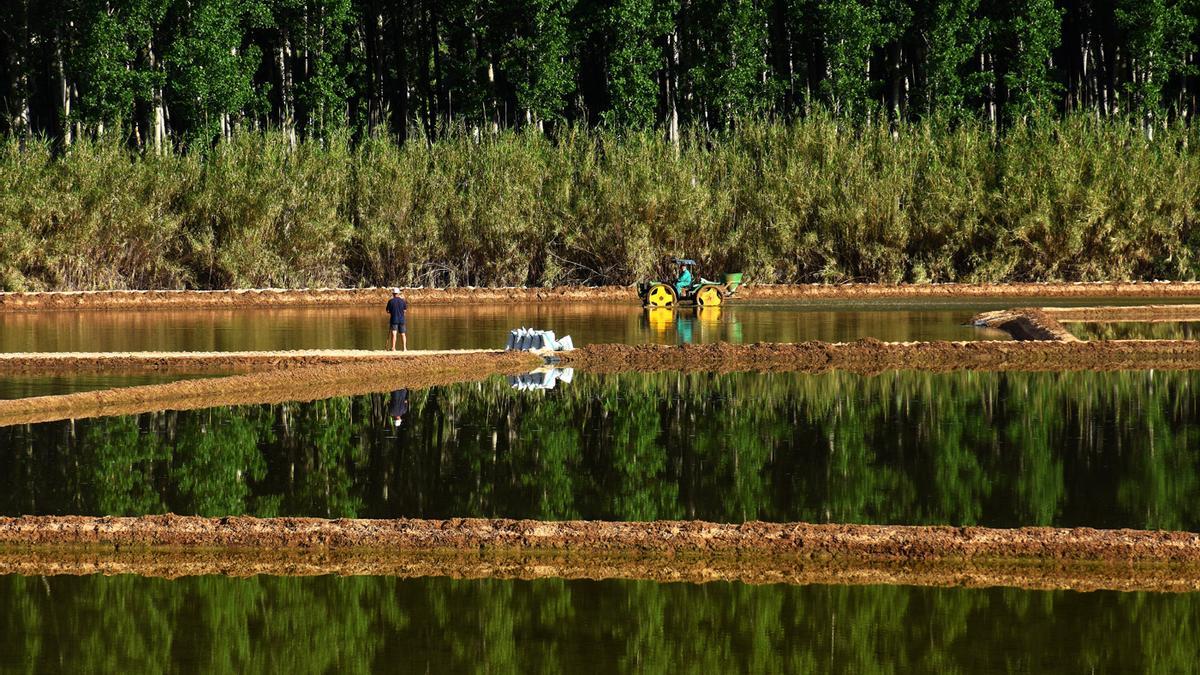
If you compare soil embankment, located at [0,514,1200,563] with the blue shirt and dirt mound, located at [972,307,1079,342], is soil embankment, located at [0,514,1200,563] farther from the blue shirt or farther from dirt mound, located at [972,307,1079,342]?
dirt mound, located at [972,307,1079,342]

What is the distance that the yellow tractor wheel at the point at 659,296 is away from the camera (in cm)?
3478

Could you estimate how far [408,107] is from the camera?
62031 mm

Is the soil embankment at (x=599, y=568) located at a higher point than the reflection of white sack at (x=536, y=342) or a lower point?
lower

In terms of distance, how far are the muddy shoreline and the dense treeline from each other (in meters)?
10.5

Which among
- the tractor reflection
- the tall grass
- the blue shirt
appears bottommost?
the tractor reflection

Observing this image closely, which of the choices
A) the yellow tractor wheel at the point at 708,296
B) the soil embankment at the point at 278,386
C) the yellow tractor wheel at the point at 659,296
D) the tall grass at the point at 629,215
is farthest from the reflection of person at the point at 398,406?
the tall grass at the point at 629,215

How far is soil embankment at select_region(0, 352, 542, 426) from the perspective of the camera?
17922mm

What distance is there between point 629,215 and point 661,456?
27.9m

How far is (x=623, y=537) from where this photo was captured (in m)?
11.2

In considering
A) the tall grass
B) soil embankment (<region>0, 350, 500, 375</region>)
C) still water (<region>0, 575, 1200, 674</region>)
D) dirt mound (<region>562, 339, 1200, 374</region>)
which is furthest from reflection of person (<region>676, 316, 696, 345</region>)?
still water (<region>0, 575, 1200, 674</region>)

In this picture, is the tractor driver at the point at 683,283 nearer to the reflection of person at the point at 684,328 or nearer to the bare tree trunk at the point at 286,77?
the reflection of person at the point at 684,328

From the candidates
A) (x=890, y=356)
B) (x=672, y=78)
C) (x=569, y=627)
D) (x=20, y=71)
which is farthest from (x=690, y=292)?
(x=20, y=71)

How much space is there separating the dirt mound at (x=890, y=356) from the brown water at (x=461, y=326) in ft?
8.85

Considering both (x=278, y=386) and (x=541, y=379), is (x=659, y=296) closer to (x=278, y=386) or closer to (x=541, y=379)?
(x=541, y=379)
